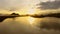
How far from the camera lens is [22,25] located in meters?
1.16

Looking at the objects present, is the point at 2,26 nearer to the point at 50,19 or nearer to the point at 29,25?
the point at 29,25

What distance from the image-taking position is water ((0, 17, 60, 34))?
1141 mm

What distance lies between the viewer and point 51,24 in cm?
113

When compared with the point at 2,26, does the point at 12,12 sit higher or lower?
higher

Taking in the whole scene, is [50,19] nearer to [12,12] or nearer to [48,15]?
[48,15]

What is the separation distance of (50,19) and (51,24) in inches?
2.1

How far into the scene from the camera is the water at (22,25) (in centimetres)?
114

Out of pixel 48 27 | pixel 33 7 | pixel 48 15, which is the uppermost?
pixel 33 7

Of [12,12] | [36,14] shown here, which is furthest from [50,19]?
[12,12]

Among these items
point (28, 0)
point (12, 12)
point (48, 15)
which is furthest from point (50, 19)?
point (12, 12)

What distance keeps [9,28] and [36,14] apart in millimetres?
330

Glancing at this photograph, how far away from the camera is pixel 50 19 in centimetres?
113

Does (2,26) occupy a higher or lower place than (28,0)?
lower

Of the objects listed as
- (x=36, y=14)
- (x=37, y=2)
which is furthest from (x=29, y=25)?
(x=37, y=2)
